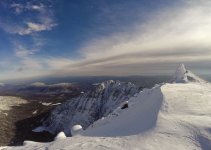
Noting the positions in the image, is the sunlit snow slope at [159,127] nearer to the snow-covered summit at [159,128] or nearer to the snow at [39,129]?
the snow-covered summit at [159,128]

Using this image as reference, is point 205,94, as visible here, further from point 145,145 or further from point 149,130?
point 145,145

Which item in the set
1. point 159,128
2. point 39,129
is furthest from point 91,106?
point 159,128

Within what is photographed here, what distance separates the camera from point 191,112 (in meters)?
30.2

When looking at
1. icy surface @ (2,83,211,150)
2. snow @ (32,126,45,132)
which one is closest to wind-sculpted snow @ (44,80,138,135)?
snow @ (32,126,45,132)

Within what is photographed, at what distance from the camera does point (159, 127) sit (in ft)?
87.1

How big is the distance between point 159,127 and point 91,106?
129m

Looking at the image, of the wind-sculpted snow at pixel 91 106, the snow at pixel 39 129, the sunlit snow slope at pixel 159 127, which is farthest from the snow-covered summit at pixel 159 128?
the snow at pixel 39 129

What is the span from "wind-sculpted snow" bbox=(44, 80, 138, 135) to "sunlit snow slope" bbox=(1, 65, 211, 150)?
103 m

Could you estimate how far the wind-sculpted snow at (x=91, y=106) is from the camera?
145125 mm

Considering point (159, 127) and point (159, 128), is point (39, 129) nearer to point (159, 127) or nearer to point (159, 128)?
point (159, 127)

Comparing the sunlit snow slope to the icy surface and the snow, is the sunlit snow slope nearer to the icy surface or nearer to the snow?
the icy surface

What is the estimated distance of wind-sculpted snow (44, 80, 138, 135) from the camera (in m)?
145

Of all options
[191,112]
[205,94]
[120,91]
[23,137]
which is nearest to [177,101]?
[191,112]

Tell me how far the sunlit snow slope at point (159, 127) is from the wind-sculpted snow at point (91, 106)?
339 ft
